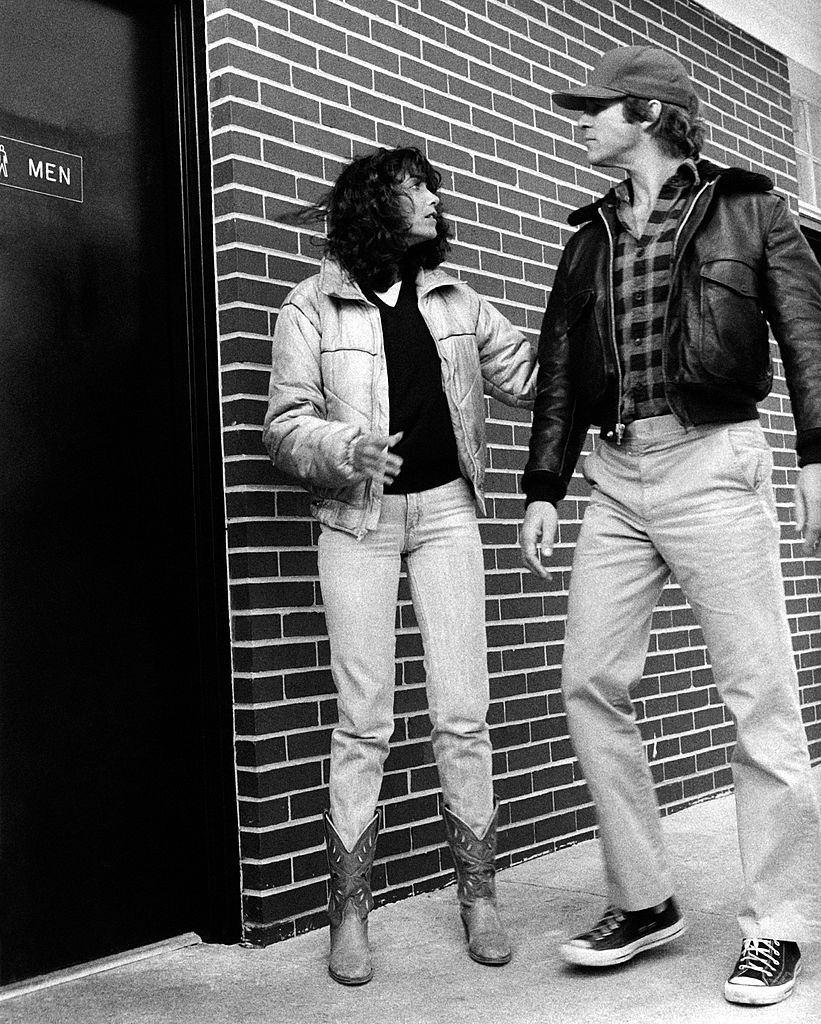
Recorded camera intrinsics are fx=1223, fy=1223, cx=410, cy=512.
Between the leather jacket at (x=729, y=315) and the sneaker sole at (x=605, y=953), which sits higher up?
the leather jacket at (x=729, y=315)

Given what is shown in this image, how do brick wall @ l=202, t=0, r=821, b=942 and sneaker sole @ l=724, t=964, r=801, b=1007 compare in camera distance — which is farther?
brick wall @ l=202, t=0, r=821, b=942

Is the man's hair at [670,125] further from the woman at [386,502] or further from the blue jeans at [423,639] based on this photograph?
the blue jeans at [423,639]

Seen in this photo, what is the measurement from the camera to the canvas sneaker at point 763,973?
2.66 metres

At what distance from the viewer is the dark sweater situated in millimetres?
3158

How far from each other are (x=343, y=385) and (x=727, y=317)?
3.14 feet

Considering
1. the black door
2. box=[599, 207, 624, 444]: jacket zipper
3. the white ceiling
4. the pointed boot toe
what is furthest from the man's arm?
the white ceiling

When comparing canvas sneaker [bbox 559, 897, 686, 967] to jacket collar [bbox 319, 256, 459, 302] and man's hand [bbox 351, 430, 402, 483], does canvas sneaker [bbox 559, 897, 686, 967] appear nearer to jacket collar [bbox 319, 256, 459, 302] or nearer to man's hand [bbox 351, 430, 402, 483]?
man's hand [bbox 351, 430, 402, 483]

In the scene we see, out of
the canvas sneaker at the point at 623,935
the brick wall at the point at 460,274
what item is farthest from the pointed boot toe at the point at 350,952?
the canvas sneaker at the point at 623,935

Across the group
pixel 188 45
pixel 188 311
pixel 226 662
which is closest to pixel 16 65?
pixel 188 45

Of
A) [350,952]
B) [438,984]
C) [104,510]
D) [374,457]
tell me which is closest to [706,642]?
[374,457]

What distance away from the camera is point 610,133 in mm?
3039

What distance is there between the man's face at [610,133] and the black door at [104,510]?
113cm

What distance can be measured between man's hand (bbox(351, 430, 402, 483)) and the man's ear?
38.8 inches

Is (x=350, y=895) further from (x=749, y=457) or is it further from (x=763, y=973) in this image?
(x=749, y=457)
